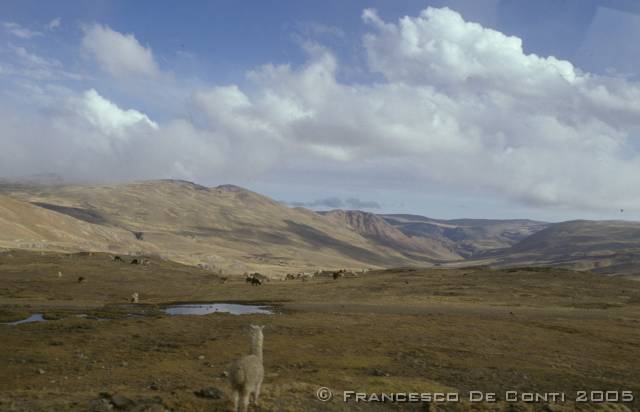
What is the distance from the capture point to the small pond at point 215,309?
46094mm

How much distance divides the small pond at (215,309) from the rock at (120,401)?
31.5 metres

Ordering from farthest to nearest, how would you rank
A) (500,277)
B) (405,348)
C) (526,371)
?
(500,277), (405,348), (526,371)

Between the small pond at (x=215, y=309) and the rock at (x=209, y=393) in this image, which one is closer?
the rock at (x=209, y=393)

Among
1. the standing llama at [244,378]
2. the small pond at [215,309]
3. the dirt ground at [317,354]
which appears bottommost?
the small pond at [215,309]

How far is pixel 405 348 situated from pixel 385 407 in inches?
434

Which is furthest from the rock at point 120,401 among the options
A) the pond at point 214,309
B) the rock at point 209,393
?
the pond at point 214,309

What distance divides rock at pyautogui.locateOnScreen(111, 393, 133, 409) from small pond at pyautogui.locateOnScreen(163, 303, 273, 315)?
103ft

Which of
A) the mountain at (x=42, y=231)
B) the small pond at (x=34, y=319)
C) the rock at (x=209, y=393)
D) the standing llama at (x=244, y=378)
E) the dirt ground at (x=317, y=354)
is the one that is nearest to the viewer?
the standing llama at (x=244, y=378)

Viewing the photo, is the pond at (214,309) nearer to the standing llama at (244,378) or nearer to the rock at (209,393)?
the rock at (209,393)

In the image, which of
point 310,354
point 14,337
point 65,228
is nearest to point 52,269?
point 14,337

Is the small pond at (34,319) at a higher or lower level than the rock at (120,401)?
lower

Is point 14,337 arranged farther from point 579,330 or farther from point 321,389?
point 579,330

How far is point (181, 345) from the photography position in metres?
26.5

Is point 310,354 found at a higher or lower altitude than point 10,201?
lower
